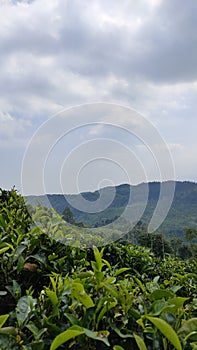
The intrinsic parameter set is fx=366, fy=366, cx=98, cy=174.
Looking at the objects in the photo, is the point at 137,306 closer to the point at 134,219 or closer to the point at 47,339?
the point at 47,339

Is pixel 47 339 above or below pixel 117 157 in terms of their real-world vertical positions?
below

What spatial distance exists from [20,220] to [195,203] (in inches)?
398

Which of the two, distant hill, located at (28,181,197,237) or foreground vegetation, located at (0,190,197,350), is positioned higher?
distant hill, located at (28,181,197,237)

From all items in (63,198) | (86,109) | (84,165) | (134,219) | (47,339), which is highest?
(86,109)

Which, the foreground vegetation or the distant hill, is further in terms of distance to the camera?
the distant hill

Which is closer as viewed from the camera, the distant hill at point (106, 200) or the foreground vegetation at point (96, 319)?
the foreground vegetation at point (96, 319)

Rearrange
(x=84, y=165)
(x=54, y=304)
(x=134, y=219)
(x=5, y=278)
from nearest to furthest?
(x=54, y=304) < (x=5, y=278) < (x=84, y=165) < (x=134, y=219)

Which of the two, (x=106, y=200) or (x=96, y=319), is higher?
(x=106, y=200)

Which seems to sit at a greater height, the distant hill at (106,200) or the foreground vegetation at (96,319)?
the distant hill at (106,200)

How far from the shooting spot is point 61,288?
3.28 feet

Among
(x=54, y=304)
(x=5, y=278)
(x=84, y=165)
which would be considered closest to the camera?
(x=54, y=304)

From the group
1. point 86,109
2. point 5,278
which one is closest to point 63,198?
point 86,109

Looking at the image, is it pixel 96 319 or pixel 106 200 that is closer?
pixel 96 319

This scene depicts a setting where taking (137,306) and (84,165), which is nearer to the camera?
(137,306)
